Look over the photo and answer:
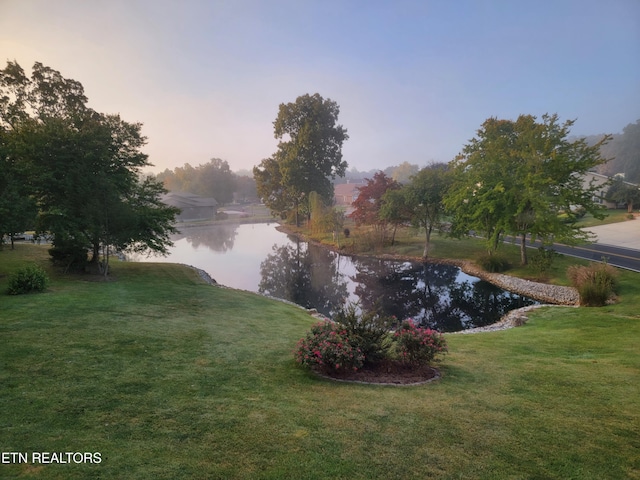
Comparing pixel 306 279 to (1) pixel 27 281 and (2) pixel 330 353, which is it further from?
(2) pixel 330 353

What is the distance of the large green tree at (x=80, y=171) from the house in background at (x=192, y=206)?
45.8 meters

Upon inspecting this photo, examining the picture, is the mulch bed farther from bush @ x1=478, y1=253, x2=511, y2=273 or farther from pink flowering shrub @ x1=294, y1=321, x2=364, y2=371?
bush @ x1=478, y1=253, x2=511, y2=273

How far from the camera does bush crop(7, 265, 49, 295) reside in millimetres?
11391

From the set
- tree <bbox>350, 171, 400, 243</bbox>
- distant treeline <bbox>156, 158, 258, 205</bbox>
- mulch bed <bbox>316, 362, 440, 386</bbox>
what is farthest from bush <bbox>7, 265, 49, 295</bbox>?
distant treeline <bbox>156, 158, 258, 205</bbox>

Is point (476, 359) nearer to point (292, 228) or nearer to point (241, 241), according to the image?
point (241, 241)

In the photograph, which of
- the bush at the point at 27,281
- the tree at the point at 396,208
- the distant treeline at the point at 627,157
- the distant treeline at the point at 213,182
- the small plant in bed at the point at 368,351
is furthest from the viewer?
the distant treeline at the point at 213,182

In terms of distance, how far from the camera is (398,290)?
70.4 ft

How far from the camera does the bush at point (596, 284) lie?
1448cm

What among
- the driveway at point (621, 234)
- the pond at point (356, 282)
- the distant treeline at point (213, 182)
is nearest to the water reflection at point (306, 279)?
the pond at point (356, 282)

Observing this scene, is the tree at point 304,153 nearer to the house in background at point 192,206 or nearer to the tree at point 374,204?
the tree at point 374,204

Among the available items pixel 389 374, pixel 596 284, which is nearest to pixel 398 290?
pixel 596 284

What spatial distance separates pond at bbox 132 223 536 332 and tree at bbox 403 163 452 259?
419 centimetres

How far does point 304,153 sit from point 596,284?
129 ft

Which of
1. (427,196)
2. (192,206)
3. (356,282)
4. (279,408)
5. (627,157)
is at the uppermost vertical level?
(627,157)
